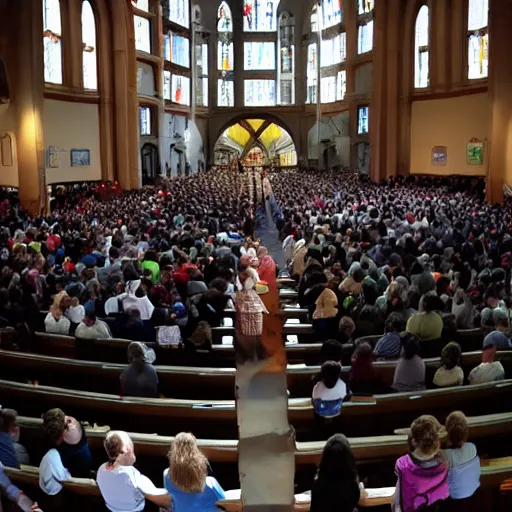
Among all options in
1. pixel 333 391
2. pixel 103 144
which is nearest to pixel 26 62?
pixel 103 144

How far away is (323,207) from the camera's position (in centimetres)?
2181

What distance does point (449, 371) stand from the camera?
662 centimetres

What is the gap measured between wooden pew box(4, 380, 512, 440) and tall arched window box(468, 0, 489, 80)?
26.4m

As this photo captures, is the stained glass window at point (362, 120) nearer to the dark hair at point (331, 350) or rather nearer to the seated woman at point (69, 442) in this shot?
the dark hair at point (331, 350)

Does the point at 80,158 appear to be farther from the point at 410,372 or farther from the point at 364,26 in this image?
the point at 410,372

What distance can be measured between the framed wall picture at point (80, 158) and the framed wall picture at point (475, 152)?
16.9 m

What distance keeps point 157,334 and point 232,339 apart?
1.54 m

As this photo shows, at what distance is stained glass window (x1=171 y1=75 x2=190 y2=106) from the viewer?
4638cm

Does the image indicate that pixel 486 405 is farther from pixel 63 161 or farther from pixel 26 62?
pixel 63 161

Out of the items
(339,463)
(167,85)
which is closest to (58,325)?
(339,463)

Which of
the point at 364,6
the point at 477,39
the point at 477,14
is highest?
the point at 364,6

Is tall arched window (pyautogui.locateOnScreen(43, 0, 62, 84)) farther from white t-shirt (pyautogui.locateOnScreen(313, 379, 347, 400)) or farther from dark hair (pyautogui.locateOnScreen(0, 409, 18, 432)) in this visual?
dark hair (pyautogui.locateOnScreen(0, 409, 18, 432))

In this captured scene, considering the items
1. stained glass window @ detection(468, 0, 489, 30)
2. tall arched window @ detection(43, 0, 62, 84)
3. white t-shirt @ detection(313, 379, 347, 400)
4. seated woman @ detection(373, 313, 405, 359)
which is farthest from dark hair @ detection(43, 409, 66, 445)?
stained glass window @ detection(468, 0, 489, 30)

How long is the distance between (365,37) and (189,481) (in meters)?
40.9
